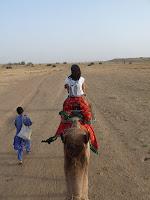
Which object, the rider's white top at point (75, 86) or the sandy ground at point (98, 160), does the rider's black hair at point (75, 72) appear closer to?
the rider's white top at point (75, 86)

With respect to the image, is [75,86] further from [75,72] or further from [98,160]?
[98,160]

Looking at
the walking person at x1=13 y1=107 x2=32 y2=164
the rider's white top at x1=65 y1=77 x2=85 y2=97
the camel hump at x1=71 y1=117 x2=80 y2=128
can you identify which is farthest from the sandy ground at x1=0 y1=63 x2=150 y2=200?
the rider's white top at x1=65 y1=77 x2=85 y2=97

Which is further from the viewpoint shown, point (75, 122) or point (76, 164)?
point (75, 122)

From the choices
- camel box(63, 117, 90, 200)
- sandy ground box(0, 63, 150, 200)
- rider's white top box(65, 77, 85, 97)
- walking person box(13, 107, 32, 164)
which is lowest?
sandy ground box(0, 63, 150, 200)

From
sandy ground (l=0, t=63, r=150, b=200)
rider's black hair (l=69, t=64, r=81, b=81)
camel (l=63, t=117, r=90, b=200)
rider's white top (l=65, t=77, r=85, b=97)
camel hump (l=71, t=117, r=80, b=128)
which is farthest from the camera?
rider's white top (l=65, t=77, r=85, b=97)

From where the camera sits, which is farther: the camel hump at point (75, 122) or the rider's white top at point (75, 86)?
the rider's white top at point (75, 86)

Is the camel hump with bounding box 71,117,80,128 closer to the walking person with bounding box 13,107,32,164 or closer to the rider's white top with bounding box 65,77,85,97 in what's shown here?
the rider's white top with bounding box 65,77,85,97

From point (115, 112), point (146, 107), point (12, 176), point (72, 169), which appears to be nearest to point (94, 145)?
point (72, 169)

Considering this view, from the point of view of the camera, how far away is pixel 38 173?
10008 mm

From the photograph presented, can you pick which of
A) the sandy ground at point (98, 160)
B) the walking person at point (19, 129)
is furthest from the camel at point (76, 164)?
the walking person at point (19, 129)

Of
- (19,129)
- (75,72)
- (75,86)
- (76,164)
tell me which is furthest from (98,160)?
(76,164)

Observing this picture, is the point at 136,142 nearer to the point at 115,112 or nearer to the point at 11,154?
the point at 11,154

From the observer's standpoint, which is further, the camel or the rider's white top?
the rider's white top

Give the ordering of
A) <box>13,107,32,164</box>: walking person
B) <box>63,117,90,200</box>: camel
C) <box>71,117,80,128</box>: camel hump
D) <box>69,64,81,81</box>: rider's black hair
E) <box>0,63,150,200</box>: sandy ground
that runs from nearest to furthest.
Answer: <box>63,117,90,200</box>: camel, <box>71,117,80,128</box>: camel hump, <box>0,63,150,200</box>: sandy ground, <box>69,64,81,81</box>: rider's black hair, <box>13,107,32,164</box>: walking person
